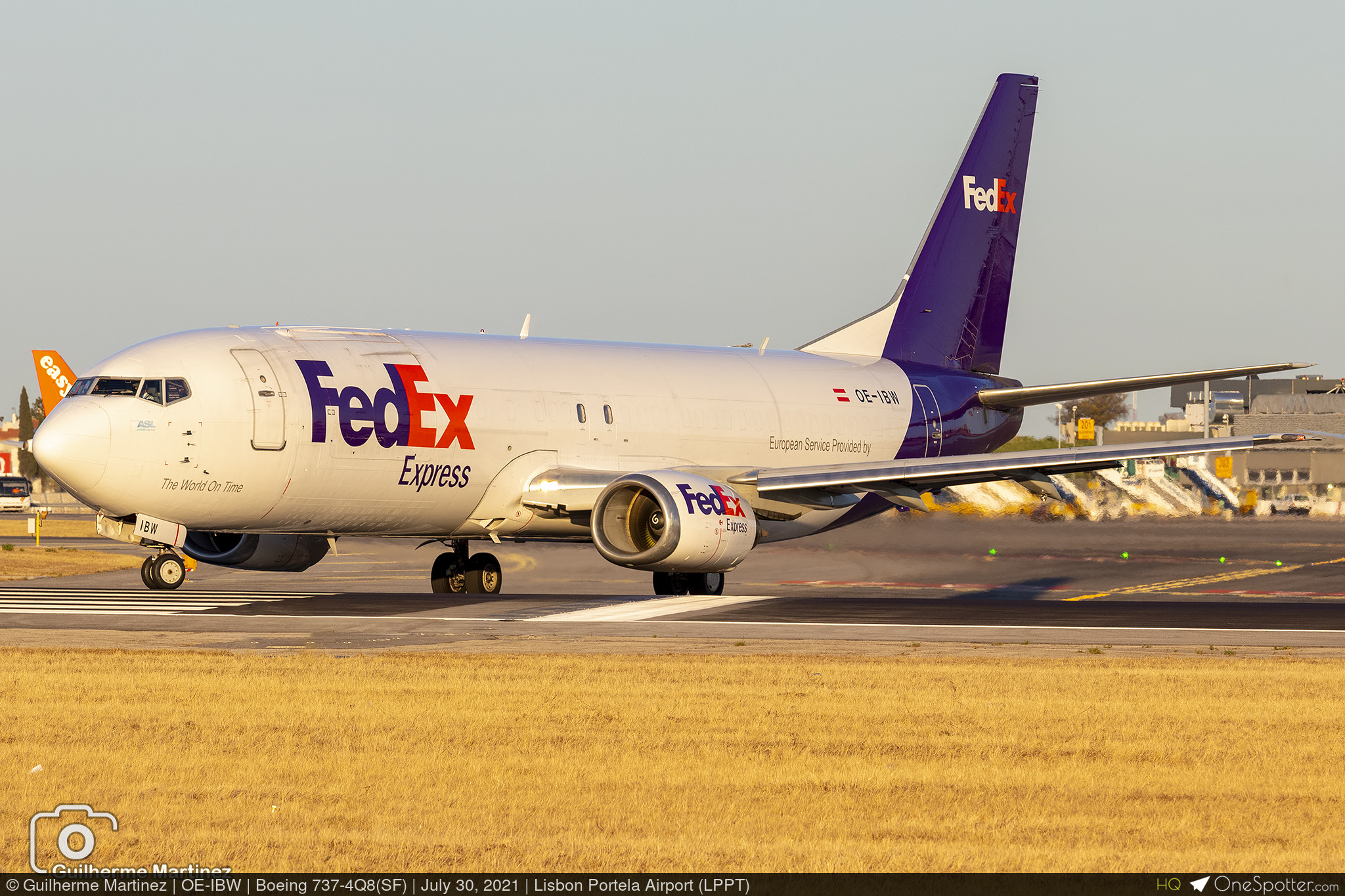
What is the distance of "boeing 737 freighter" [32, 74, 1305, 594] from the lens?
73.9ft

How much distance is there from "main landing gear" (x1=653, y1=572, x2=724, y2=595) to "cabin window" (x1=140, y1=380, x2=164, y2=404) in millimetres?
9104

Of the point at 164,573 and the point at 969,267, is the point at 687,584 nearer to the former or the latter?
the point at 164,573

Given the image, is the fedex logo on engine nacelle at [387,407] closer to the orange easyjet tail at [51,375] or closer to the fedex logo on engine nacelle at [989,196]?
the fedex logo on engine nacelle at [989,196]

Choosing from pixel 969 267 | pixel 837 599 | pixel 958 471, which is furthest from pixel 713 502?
pixel 969 267

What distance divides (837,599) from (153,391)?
10.3 meters

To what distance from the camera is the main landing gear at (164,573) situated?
77.8ft

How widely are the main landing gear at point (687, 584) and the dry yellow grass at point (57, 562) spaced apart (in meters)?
14.3

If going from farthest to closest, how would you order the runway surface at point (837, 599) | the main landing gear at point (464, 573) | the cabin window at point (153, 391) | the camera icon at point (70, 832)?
the main landing gear at point (464, 573)
the cabin window at point (153, 391)
the runway surface at point (837, 599)
the camera icon at point (70, 832)

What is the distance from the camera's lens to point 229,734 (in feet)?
35.3

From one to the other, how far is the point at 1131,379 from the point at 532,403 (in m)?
10.2

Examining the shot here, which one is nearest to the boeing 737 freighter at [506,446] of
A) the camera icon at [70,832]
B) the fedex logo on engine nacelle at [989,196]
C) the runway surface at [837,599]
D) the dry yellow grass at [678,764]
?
the runway surface at [837,599]

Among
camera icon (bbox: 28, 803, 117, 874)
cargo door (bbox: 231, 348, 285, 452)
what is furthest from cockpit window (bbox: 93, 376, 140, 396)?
camera icon (bbox: 28, 803, 117, 874)

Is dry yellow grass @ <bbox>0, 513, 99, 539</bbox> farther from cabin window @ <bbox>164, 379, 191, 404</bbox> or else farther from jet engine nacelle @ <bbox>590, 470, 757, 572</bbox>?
jet engine nacelle @ <bbox>590, 470, 757, 572</bbox>

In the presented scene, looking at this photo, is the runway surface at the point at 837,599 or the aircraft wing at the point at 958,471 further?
the aircraft wing at the point at 958,471
